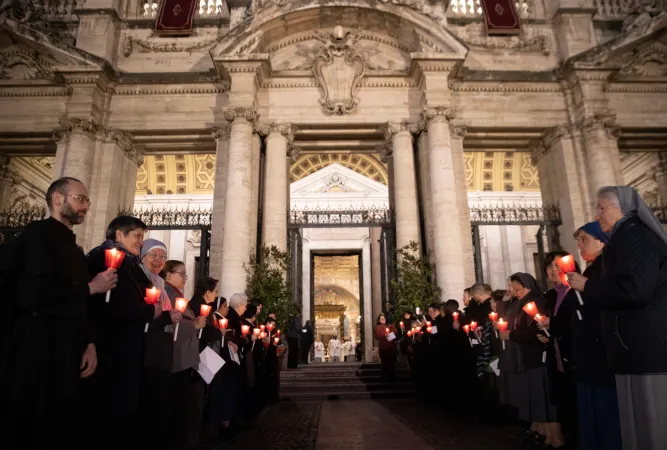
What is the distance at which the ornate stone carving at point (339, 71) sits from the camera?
43.3ft

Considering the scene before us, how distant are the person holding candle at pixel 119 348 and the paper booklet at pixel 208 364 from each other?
110 cm

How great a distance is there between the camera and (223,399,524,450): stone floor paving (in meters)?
4.55

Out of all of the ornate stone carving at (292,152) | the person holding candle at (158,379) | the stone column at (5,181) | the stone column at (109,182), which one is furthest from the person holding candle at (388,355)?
the stone column at (5,181)

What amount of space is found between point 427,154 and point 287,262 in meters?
5.11

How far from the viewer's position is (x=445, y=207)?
11625 millimetres

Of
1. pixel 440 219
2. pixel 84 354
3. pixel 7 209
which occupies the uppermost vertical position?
pixel 7 209

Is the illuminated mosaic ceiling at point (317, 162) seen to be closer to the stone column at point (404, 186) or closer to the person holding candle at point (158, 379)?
the stone column at point (404, 186)

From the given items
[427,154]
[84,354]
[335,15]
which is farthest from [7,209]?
[84,354]

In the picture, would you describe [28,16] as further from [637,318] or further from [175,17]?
[637,318]

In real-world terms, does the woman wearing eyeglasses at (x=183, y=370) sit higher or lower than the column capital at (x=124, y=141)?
lower

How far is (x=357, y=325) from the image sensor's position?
29.9 m

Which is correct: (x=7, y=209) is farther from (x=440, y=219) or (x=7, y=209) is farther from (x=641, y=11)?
(x=641, y=11)

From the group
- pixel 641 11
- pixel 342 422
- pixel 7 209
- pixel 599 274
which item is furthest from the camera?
pixel 7 209

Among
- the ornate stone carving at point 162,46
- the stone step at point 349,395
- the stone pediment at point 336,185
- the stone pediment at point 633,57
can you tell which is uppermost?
the ornate stone carving at point 162,46
